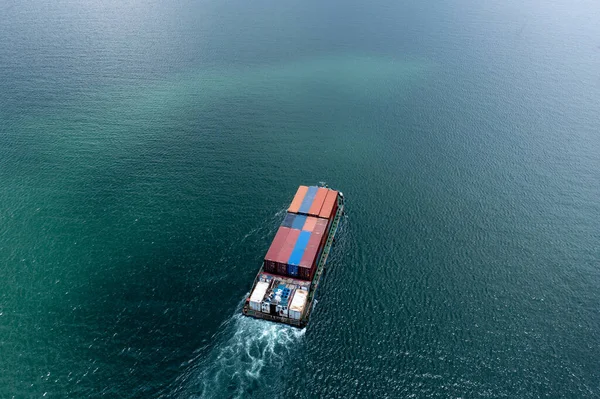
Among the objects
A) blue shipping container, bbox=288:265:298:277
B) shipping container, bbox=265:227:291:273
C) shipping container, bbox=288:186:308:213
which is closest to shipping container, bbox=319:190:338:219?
shipping container, bbox=288:186:308:213

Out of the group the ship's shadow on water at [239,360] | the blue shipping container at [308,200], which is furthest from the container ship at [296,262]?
the ship's shadow on water at [239,360]

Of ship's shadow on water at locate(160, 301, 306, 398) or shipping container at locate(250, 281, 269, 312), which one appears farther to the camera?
shipping container at locate(250, 281, 269, 312)

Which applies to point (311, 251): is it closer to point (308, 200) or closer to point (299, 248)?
point (299, 248)

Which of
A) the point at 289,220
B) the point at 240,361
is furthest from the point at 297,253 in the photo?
the point at 240,361

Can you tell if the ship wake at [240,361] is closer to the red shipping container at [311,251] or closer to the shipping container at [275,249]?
the shipping container at [275,249]

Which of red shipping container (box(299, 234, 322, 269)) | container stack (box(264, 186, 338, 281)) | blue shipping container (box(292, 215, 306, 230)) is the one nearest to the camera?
red shipping container (box(299, 234, 322, 269))

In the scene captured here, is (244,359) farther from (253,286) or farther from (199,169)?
(199,169)

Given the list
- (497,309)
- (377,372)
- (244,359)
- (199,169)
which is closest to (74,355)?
(244,359)

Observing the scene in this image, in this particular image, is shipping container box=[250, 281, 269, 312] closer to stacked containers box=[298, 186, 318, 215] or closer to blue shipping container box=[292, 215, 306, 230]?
blue shipping container box=[292, 215, 306, 230]
